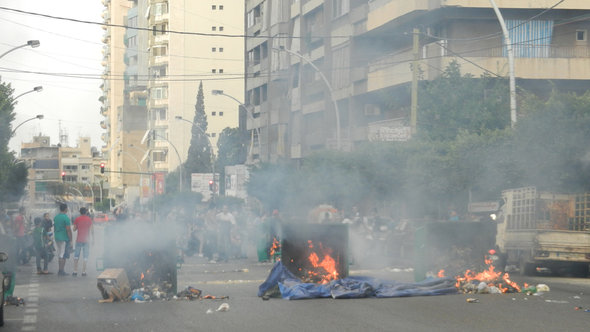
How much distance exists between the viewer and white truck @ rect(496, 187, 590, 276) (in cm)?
2191

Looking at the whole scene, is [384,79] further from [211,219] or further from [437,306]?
[437,306]

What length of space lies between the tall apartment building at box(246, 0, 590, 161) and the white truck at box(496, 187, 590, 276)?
953 centimetres

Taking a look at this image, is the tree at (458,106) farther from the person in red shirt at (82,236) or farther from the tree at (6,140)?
the tree at (6,140)

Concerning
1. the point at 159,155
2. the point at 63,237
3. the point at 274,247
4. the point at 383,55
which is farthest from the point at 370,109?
the point at 159,155

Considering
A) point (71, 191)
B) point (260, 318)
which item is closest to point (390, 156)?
point (260, 318)

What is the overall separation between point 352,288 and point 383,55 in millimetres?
34626

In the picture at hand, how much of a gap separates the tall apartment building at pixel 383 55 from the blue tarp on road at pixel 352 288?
16915 millimetres

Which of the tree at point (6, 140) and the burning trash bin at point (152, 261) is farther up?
the tree at point (6, 140)

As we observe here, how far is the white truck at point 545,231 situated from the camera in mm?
21906

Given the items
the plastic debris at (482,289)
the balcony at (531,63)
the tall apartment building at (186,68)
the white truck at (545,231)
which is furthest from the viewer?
the tall apartment building at (186,68)

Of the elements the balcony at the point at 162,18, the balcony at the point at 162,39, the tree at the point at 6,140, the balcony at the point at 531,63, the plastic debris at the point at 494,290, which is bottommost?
the plastic debris at the point at 494,290

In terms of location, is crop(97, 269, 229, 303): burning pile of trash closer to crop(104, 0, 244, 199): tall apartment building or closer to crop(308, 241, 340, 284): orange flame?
crop(308, 241, 340, 284): orange flame

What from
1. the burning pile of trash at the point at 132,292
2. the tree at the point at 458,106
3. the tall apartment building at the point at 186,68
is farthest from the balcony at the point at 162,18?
the burning pile of trash at the point at 132,292

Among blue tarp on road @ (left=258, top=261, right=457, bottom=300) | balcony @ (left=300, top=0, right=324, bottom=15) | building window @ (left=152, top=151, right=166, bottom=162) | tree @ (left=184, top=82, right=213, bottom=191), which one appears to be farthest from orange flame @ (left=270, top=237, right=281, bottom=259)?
building window @ (left=152, top=151, right=166, bottom=162)
